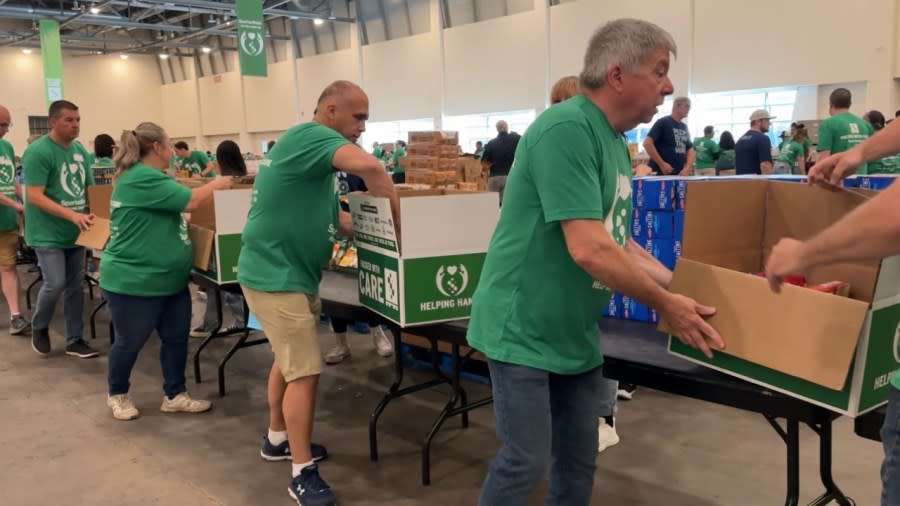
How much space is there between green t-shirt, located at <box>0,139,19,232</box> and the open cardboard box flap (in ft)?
15.9

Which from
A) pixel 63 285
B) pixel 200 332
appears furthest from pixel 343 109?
pixel 200 332

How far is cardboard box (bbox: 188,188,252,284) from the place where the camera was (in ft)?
10.8

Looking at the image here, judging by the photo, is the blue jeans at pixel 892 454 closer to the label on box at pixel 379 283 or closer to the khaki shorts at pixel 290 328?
the label on box at pixel 379 283

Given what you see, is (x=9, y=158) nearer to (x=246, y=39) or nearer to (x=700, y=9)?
(x=246, y=39)

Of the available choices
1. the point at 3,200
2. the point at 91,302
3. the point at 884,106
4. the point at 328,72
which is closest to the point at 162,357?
the point at 3,200

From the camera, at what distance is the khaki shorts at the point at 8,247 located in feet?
16.4

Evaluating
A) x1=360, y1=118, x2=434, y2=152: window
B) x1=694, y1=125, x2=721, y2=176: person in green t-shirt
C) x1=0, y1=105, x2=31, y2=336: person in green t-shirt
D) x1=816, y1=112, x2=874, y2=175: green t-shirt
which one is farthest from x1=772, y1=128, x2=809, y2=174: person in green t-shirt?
x1=360, y1=118, x2=434, y2=152: window

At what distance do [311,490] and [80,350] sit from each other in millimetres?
2857

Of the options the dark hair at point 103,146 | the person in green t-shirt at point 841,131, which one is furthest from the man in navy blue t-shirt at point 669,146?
the dark hair at point 103,146

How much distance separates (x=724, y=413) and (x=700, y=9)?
10.2 meters

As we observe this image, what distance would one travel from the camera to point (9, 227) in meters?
5.01

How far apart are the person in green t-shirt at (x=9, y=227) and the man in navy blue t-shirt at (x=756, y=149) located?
Result: 620cm

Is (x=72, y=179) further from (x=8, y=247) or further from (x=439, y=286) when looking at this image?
(x=439, y=286)

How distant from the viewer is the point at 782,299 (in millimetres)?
1497
